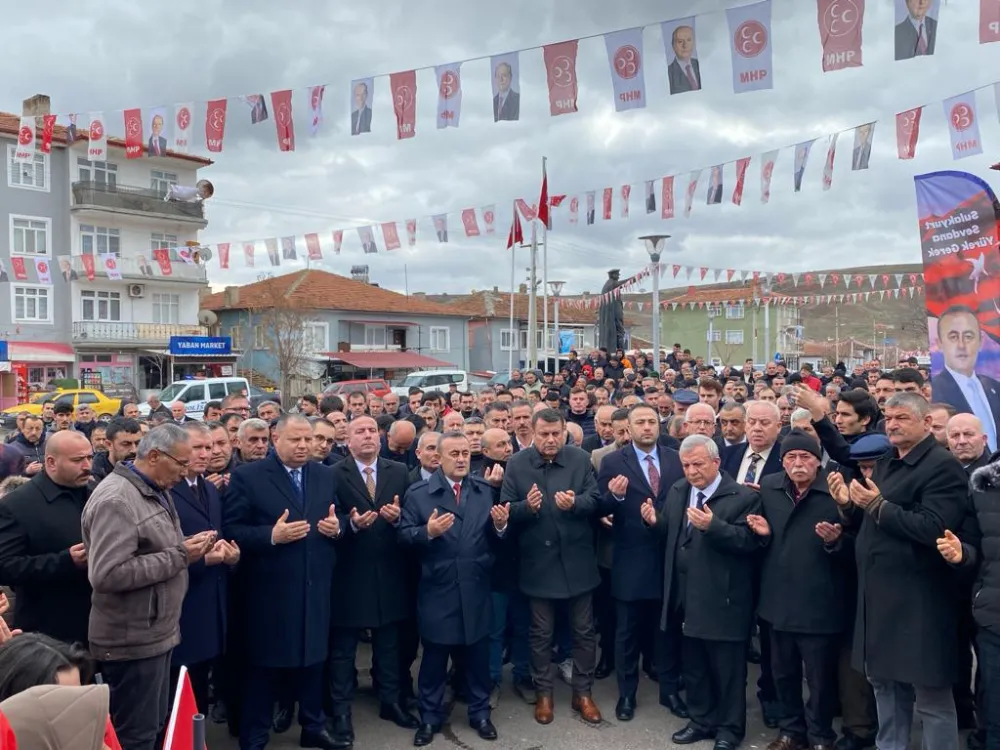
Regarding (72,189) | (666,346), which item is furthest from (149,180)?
(666,346)

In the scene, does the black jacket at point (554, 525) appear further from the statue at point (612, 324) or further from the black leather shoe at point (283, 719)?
the statue at point (612, 324)

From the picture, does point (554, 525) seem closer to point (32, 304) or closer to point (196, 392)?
point (196, 392)

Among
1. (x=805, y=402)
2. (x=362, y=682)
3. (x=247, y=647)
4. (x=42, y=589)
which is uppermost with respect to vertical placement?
(x=805, y=402)

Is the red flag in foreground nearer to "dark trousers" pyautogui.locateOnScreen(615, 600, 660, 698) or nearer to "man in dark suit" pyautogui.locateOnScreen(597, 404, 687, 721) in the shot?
"man in dark suit" pyautogui.locateOnScreen(597, 404, 687, 721)

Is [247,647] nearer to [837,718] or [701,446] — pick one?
[701,446]

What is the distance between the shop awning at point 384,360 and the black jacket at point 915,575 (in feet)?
119

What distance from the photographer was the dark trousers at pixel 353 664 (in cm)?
483

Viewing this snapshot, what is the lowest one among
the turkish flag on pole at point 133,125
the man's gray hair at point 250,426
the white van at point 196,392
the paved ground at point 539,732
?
the paved ground at point 539,732

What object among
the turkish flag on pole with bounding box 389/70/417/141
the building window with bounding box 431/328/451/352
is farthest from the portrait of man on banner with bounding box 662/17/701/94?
the building window with bounding box 431/328/451/352

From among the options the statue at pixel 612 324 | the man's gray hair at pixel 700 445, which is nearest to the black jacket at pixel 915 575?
the man's gray hair at pixel 700 445

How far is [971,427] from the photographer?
466 centimetres

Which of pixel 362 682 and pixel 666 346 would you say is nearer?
pixel 362 682

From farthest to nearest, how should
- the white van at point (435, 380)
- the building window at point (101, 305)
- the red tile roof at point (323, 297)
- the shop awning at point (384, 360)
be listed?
1. the red tile roof at point (323, 297)
2. the shop awning at point (384, 360)
3. the building window at point (101, 305)
4. the white van at point (435, 380)

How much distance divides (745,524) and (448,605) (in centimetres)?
199
